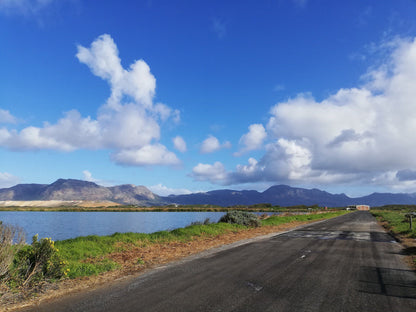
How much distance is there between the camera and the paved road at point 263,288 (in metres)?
6.84

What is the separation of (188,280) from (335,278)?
532 centimetres

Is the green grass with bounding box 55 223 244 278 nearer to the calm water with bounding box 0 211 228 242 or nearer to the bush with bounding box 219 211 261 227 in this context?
the calm water with bounding box 0 211 228 242

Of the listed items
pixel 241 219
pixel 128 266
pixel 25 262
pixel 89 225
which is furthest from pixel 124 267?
pixel 89 225

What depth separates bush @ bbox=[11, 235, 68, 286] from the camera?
27.6 ft

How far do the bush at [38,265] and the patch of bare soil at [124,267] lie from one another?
417 mm

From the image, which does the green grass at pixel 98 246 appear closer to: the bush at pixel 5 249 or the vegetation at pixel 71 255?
the vegetation at pixel 71 255

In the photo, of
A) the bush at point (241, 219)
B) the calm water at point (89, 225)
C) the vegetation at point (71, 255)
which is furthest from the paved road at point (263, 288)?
the bush at point (241, 219)

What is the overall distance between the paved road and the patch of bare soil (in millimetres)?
697

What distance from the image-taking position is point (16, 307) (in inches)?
271

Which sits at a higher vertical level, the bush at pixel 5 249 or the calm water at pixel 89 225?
the bush at pixel 5 249

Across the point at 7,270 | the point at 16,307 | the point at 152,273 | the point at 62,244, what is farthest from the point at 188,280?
the point at 62,244

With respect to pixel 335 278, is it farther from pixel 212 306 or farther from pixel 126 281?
pixel 126 281

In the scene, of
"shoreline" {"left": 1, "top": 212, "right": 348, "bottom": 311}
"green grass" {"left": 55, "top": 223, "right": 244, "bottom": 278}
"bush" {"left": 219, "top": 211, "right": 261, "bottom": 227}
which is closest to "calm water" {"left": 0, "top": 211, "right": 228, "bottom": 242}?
"green grass" {"left": 55, "top": 223, "right": 244, "bottom": 278}

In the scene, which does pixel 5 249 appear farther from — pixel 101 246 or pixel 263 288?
pixel 263 288
